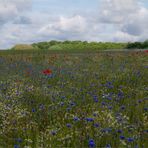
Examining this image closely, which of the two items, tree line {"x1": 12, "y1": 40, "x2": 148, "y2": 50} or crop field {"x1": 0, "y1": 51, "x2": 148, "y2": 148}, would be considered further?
tree line {"x1": 12, "y1": 40, "x2": 148, "y2": 50}

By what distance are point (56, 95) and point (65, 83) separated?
2387mm

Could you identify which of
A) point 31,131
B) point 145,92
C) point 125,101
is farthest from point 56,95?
point 31,131

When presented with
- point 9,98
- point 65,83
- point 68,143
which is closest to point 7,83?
point 65,83

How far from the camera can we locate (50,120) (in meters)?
7.72

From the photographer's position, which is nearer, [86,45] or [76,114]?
[76,114]

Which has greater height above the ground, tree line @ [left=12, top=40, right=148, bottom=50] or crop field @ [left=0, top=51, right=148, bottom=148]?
tree line @ [left=12, top=40, right=148, bottom=50]

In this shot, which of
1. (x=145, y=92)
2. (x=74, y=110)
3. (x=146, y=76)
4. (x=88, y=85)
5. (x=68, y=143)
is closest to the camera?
(x=68, y=143)

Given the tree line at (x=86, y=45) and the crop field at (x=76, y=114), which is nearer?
the crop field at (x=76, y=114)

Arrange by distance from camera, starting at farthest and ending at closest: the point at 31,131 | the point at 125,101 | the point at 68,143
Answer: the point at 125,101
the point at 31,131
the point at 68,143

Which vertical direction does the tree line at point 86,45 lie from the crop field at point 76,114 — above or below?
above

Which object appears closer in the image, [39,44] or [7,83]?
[7,83]

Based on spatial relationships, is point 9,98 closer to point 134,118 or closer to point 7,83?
point 7,83

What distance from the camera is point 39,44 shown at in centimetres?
5178

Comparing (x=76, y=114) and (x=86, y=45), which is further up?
(x=86, y=45)
